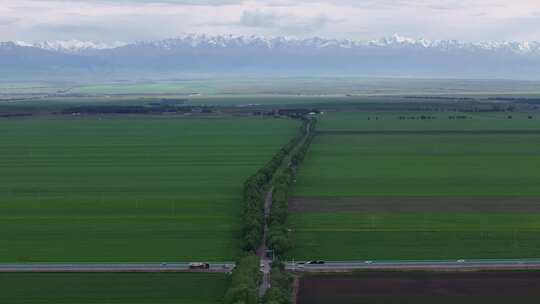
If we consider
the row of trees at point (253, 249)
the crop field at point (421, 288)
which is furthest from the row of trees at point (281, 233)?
the crop field at point (421, 288)

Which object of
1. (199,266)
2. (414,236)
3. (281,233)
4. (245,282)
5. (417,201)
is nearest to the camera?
(245,282)

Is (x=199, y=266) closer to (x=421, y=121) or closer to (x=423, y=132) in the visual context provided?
(x=423, y=132)

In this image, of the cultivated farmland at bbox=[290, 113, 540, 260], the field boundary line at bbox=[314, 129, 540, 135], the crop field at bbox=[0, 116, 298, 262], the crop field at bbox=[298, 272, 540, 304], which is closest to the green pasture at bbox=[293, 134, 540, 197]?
the cultivated farmland at bbox=[290, 113, 540, 260]

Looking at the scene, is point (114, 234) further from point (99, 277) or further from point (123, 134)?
point (123, 134)

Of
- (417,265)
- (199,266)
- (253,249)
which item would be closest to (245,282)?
(199,266)

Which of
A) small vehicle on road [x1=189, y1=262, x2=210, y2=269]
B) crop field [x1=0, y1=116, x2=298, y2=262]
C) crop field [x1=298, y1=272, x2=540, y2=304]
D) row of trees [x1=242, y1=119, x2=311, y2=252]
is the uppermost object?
row of trees [x1=242, y1=119, x2=311, y2=252]

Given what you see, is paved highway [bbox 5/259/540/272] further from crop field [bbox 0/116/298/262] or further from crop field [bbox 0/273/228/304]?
crop field [bbox 0/116/298/262]

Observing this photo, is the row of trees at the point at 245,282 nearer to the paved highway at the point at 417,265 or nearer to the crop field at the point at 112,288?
the crop field at the point at 112,288
